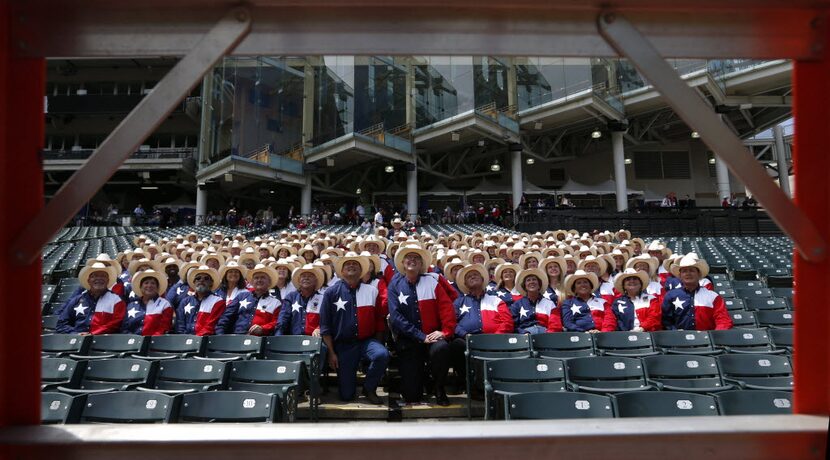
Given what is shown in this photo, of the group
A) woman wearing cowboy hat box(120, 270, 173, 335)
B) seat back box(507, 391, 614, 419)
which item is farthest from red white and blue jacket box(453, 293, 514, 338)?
woman wearing cowboy hat box(120, 270, 173, 335)

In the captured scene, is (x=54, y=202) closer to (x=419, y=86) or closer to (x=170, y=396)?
(x=170, y=396)

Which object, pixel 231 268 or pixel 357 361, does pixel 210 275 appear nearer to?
pixel 231 268

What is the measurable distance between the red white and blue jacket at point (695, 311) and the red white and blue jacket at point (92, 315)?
22.7 feet

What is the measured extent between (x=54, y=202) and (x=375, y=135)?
87.9ft

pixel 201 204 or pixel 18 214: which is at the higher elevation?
pixel 201 204

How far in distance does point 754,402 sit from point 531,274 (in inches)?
120

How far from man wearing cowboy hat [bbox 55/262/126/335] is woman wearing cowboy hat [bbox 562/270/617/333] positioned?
18.6 ft

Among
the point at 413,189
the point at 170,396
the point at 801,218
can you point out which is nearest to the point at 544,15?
the point at 801,218

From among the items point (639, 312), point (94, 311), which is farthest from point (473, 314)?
point (94, 311)

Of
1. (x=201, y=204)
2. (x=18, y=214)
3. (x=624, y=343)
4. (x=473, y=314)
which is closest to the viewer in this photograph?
(x=18, y=214)

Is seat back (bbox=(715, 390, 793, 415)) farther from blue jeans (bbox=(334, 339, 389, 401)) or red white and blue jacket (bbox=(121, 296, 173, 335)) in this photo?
red white and blue jacket (bbox=(121, 296, 173, 335))

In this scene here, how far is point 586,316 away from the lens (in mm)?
5824

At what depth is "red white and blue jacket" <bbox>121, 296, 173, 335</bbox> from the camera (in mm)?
6004

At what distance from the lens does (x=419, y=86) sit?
87.2ft
